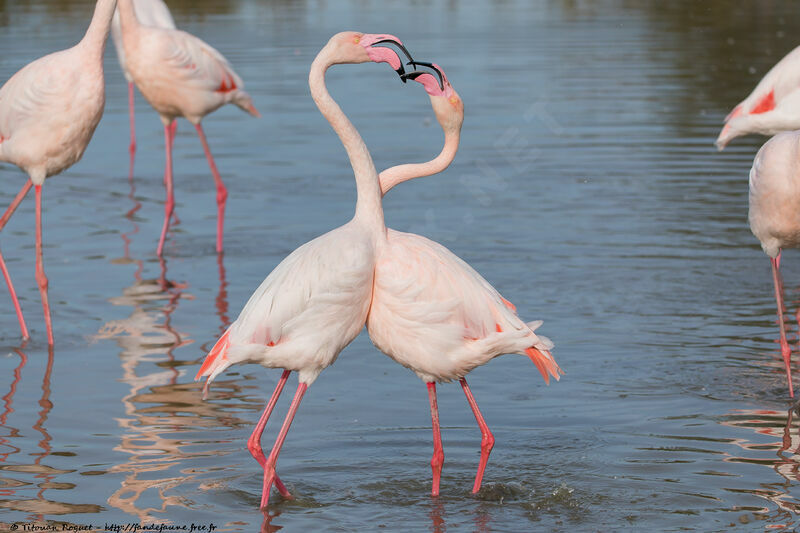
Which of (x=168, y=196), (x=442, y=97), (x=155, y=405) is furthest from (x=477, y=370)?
(x=168, y=196)

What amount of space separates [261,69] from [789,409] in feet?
44.7

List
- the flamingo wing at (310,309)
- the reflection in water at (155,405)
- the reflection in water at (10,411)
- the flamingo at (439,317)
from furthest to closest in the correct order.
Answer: the reflection in water at (10,411) → the reflection in water at (155,405) → the flamingo at (439,317) → the flamingo wing at (310,309)

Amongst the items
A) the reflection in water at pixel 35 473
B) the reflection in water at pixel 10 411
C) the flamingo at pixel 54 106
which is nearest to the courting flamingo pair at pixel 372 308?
the reflection in water at pixel 35 473

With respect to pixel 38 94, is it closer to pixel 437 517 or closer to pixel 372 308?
pixel 372 308

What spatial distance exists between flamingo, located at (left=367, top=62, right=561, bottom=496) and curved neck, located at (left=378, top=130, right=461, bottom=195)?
40 millimetres

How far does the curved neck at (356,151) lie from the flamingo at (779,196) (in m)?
2.19

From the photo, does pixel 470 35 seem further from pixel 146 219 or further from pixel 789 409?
pixel 789 409

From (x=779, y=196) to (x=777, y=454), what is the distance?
1.45 meters

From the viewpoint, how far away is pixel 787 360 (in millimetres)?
6188

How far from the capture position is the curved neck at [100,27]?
23.4 feet

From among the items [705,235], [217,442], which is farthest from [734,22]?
[217,442]

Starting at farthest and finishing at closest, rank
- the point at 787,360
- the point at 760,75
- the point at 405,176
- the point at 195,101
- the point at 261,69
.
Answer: the point at 261,69 → the point at 760,75 → the point at 195,101 → the point at 787,360 → the point at 405,176

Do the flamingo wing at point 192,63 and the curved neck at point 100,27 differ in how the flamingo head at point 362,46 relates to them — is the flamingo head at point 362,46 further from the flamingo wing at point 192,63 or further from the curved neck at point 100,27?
the flamingo wing at point 192,63

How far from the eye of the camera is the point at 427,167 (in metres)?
5.25
